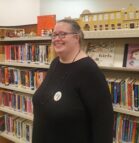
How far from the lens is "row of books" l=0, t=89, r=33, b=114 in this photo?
9.26 feet

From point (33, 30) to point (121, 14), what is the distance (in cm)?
173

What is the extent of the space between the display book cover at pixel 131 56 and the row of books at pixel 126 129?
0.43 meters

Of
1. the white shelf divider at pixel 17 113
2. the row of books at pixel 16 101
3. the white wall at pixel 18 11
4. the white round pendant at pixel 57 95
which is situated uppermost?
the white wall at pixel 18 11

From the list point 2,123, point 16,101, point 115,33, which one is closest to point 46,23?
point 115,33

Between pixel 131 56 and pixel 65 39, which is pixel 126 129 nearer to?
pixel 131 56

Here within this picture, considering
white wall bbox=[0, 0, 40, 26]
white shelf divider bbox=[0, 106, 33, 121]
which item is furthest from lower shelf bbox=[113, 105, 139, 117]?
white wall bbox=[0, 0, 40, 26]

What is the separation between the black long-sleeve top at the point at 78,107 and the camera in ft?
4.34

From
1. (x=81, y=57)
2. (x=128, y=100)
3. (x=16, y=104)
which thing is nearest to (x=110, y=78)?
(x=128, y=100)

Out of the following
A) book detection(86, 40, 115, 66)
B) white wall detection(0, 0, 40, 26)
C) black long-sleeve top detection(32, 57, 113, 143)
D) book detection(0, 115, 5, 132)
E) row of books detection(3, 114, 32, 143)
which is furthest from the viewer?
white wall detection(0, 0, 40, 26)

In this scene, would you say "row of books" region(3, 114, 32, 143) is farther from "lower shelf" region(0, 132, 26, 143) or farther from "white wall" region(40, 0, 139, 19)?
"white wall" region(40, 0, 139, 19)

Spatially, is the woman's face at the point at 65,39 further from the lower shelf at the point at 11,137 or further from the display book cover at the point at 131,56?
the lower shelf at the point at 11,137

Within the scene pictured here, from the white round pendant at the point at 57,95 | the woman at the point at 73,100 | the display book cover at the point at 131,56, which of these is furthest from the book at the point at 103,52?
the white round pendant at the point at 57,95

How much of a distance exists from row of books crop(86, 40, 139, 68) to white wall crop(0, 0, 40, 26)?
1.85 metres

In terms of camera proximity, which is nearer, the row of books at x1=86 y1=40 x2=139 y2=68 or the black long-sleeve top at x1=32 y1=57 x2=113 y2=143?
the black long-sleeve top at x1=32 y1=57 x2=113 y2=143
